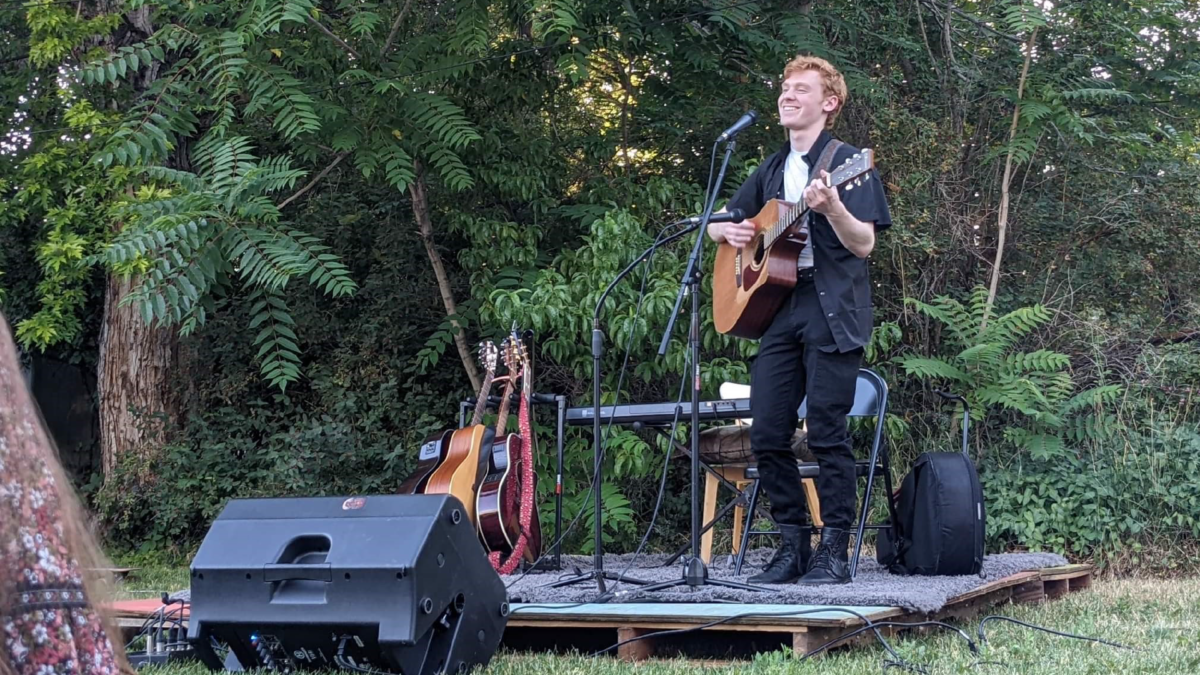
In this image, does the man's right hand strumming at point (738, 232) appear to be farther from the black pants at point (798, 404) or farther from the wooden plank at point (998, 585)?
the wooden plank at point (998, 585)

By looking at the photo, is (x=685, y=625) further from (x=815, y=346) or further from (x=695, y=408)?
(x=815, y=346)

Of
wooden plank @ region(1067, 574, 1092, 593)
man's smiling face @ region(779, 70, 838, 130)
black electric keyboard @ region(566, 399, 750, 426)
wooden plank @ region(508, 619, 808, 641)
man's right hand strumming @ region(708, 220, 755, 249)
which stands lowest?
wooden plank @ region(1067, 574, 1092, 593)

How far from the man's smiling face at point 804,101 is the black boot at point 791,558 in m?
1.42

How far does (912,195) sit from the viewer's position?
710 cm

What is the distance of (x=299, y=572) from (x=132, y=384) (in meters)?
5.79

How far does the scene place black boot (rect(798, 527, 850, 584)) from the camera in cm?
388

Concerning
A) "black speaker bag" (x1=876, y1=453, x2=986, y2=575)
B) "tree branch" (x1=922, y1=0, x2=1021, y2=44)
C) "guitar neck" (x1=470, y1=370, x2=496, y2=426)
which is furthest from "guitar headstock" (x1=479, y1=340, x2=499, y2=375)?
"tree branch" (x1=922, y1=0, x2=1021, y2=44)

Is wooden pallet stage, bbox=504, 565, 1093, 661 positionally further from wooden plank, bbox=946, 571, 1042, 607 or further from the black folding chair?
the black folding chair

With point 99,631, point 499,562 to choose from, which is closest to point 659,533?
point 499,562

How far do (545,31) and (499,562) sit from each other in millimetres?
2505

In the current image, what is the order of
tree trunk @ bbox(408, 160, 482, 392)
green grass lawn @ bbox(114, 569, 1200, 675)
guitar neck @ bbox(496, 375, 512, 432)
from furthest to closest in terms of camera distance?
1. tree trunk @ bbox(408, 160, 482, 392)
2. guitar neck @ bbox(496, 375, 512, 432)
3. green grass lawn @ bbox(114, 569, 1200, 675)

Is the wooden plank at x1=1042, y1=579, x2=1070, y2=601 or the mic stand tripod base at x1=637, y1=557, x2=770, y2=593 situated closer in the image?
the mic stand tripod base at x1=637, y1=557, x2=770, y2=593

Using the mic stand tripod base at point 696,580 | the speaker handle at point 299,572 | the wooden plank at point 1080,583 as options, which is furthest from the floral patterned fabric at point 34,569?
the wooden plank at point 1080,583

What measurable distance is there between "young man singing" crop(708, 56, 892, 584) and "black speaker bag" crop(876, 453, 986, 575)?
551 mm
